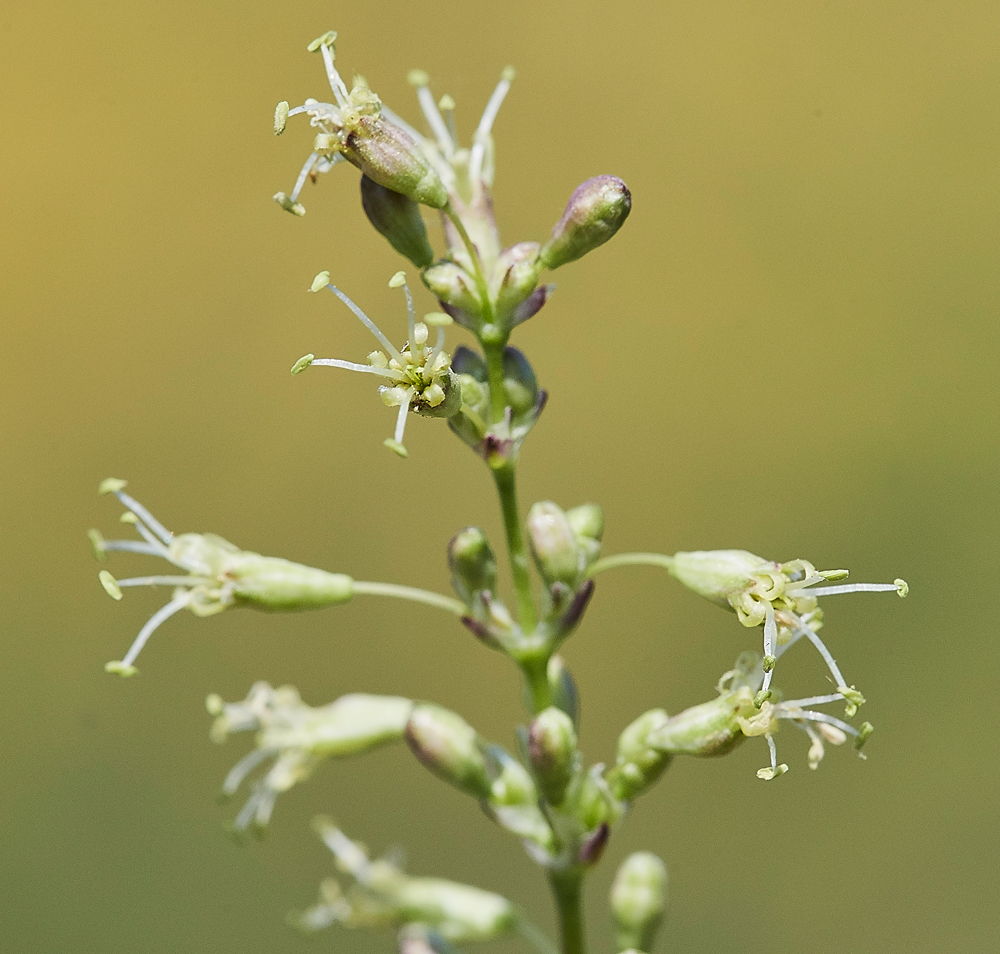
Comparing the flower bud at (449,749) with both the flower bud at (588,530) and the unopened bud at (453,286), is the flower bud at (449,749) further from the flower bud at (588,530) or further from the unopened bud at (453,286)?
the unopened bud at (453,286)

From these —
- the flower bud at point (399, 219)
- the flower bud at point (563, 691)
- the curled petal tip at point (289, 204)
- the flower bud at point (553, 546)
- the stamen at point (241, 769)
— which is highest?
the flower bud at point (399, 219)

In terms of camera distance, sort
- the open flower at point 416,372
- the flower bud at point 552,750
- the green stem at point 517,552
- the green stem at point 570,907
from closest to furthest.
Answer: the open flower at point 416,372, the flower bud at point 552,750, the green stem at point 517,552, the green stem at point 570,907

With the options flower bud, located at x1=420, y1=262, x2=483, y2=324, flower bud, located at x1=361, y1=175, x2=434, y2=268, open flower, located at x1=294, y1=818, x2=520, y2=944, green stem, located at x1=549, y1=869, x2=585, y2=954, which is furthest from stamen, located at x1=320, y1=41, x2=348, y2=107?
open flower, located at x1=294, y1=818, x2=520, y2=944

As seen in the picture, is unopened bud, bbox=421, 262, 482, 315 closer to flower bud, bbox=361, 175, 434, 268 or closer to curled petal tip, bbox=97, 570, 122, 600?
flower bud, bbox=361, 175, 434, 268

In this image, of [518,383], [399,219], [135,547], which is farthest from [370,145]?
[135,547]

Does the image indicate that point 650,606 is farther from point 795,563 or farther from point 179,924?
point 795,563

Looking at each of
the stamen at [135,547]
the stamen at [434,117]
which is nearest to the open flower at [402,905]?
the stamen at [135,547]
